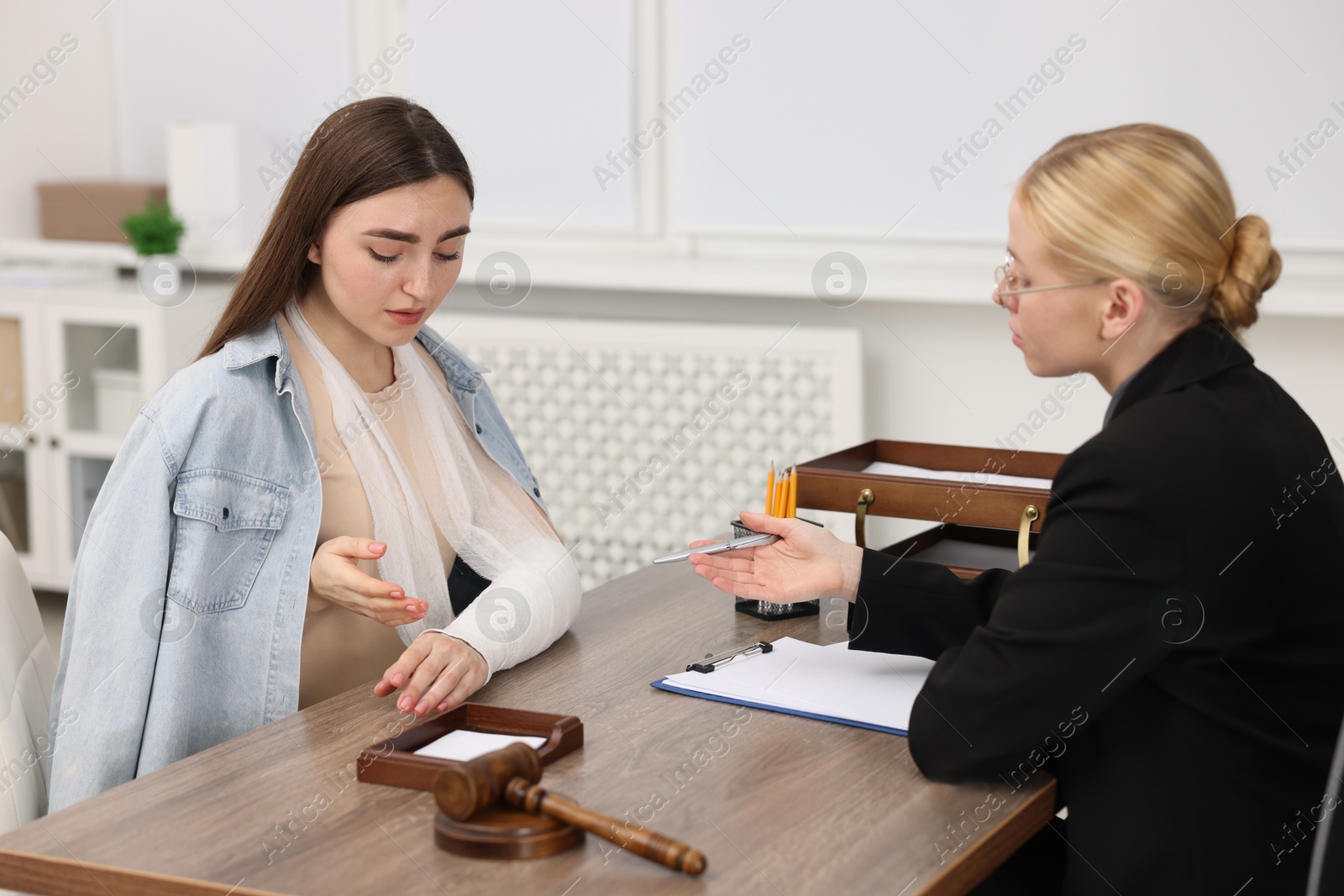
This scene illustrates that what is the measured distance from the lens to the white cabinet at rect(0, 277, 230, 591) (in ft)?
12.5

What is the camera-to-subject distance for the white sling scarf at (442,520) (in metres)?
1.64

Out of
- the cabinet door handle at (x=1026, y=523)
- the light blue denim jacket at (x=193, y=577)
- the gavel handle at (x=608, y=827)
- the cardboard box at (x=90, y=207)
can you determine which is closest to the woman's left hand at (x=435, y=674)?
the light blue denim jacket at (x=193, y=577)

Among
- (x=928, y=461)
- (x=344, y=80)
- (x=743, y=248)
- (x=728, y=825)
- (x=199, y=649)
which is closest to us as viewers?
(x=728, y=825)

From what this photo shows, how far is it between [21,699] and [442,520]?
559 mm

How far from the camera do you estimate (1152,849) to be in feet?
4.16

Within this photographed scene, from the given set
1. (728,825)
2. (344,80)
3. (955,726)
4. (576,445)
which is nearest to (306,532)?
(728,825)

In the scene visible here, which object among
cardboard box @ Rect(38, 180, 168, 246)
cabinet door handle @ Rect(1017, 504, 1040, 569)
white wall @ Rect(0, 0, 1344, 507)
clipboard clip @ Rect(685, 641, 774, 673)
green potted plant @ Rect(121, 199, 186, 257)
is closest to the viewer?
clipboard clip @ Rect(685, 641, 774, 673)

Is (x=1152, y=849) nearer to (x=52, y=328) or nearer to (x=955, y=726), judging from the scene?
(x=955, y=726)

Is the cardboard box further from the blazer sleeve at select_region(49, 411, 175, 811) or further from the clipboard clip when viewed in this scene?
the clipboard clip

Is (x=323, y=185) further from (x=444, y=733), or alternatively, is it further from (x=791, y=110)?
(x=791, y=110)

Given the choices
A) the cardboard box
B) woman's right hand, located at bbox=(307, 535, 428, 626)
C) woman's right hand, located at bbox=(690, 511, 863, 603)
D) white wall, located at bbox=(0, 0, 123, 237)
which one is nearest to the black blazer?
woman's right hand, located at bbox=(690, 511, 863, 603)

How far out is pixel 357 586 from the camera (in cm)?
153

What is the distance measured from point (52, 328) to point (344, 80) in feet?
3.63

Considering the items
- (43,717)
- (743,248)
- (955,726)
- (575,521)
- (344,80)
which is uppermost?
(344,80)
